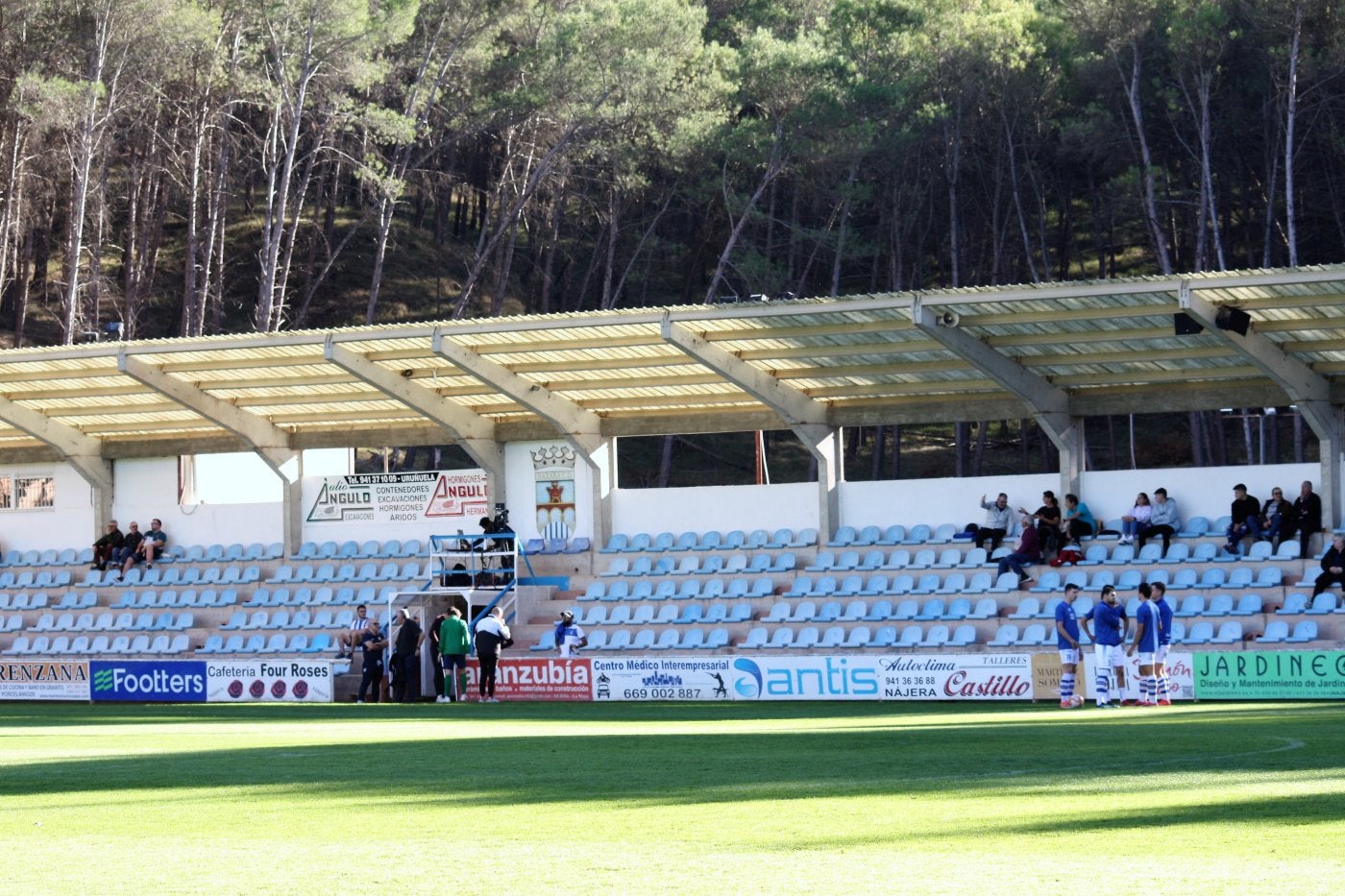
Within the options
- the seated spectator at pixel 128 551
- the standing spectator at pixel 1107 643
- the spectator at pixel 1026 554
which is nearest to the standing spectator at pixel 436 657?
the seated spectator at pixel 128 551

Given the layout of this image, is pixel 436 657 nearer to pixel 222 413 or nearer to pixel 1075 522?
pixel 222 413

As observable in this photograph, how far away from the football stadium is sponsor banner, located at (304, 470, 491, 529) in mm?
74

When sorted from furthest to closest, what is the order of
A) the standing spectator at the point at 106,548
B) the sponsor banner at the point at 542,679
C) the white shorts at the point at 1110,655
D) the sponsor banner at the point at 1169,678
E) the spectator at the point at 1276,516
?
1. the standing spectator at the point at 106,548
2. the sponsor banner at the point at 542,679
3. the spectator at the point at 1276,516
4. the sponsor banner at the point at 1169,678
5. the white shorts at the point at 1110,655

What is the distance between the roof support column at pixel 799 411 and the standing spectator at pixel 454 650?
219 inches

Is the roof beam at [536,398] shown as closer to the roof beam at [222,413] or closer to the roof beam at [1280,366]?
the roof beam at [222,413]

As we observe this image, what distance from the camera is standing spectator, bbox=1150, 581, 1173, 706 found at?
21.1 meters

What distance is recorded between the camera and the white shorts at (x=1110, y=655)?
21391mm

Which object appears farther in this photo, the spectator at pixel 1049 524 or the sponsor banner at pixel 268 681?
the sponsor banner at pixel 268 681

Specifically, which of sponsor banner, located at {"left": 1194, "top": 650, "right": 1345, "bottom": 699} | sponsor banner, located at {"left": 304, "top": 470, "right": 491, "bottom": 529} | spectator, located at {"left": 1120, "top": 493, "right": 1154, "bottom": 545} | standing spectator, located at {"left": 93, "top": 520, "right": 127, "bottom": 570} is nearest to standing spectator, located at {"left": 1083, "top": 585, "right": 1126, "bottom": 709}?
sponsor banner, located at {"left": 1194, "top": 650, "right": 1345, "bottom": 699}

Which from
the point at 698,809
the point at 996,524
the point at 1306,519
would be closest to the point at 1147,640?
the point at 1306,519

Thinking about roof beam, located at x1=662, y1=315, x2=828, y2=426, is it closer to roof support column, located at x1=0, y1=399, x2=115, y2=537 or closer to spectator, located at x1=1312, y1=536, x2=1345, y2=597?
spectator, located at x1=1312, y1=536, x2=1345, y2=597

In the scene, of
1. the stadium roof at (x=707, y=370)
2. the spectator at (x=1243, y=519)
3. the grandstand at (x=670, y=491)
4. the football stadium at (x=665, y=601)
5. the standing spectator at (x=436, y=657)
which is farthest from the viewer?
the standing spectator at (x=436, y=657)

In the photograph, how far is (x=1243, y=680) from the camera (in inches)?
885

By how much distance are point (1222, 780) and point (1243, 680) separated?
12.1 metres
